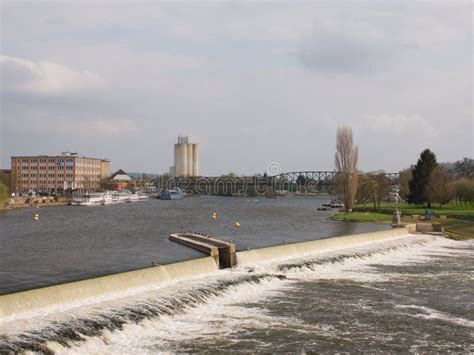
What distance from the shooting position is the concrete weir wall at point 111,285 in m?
19.9

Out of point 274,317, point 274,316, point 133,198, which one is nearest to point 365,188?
point 274,316

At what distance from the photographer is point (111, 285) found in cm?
2359

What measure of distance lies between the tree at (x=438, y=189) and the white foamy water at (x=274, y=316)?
2089 inches

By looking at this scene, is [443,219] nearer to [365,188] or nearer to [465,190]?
[465,190]

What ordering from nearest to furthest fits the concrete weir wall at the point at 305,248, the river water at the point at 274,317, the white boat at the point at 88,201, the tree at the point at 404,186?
the river water at the point at 274,317 < the concrete weir wall at the point at 305,248 < the tree at the point at 404,186 < the white boat at the point at 88,201

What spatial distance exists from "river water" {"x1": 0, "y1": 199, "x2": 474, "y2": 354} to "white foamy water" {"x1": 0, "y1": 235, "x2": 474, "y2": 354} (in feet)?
0.13

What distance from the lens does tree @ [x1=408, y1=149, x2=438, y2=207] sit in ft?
294

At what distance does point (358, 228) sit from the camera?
198ft

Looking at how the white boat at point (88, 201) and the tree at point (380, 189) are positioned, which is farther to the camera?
the white boat at point (88, 201)

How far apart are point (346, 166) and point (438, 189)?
14.0m

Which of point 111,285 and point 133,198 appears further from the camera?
point 133,198

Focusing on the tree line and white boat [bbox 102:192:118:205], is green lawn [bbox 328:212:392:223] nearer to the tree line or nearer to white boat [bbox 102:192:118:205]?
the tree line

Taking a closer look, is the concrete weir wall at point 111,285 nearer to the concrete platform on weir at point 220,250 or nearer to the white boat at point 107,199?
the concrete platform on weir at point 220,250

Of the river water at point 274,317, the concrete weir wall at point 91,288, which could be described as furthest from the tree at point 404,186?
the concrete weir wall at point 91,288
